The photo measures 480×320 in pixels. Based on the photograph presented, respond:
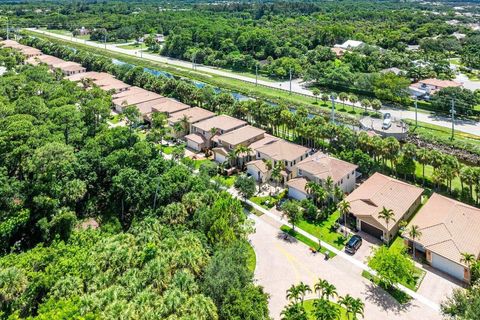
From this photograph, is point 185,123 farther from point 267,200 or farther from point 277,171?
point 267,200

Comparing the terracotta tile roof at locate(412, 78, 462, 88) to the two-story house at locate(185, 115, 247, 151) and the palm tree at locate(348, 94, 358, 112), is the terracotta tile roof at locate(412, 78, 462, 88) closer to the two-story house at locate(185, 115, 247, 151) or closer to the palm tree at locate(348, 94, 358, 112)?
the palm tree at locate(348, 94, 358, 112)

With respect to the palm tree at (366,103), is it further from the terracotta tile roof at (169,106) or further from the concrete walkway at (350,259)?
the concrete walkway at (350,259)

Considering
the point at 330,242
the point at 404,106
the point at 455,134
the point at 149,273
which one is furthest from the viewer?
the point at 404,106

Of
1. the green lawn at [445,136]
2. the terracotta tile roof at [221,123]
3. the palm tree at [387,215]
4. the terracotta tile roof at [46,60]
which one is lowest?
the palm tree at [387,215]

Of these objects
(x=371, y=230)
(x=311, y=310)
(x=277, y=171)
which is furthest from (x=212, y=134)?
(x=311, y=310)

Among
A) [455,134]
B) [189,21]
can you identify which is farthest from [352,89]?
[189,21]

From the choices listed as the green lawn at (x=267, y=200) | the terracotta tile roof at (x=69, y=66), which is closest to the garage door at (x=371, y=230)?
the green lawn at (x=267, y=200)

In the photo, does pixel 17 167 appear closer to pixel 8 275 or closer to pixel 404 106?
pixel 8 275
